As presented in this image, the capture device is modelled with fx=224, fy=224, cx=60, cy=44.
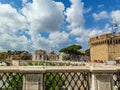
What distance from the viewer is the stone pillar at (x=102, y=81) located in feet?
17.1

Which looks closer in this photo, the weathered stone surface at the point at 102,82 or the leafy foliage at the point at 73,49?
the weathered stone surface at the point at 102,82

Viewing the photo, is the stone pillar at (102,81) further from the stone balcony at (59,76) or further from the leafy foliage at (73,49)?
the leafy foliage at (73,49)

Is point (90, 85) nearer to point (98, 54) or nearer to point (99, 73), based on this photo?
point (99, 73)

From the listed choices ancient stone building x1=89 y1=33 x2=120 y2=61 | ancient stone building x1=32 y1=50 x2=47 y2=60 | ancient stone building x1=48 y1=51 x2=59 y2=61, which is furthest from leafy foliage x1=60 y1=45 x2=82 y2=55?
ancient stone building x1=89 y1=33 x2=120 y2=61

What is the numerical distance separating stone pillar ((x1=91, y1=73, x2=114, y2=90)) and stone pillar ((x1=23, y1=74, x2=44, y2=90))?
48.7 inches

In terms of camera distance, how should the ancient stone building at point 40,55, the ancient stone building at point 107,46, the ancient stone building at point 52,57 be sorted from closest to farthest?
1. the ancient stone building at point 107,46
2. the ancient stone building at point 52,57
3. the ancient stone building at point 40,55

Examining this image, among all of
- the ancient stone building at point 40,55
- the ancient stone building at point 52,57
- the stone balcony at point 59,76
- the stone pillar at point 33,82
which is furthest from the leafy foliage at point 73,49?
the stone pillar at point 33,82

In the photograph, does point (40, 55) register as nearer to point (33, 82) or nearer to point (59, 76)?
point (59, 76)

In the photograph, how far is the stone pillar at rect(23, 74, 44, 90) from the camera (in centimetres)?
493

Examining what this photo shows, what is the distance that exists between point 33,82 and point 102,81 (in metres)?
1.60

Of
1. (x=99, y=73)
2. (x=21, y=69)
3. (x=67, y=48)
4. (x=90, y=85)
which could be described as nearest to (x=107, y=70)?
(x=99, y=73)

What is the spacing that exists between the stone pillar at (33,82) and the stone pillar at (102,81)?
1236 millimetres

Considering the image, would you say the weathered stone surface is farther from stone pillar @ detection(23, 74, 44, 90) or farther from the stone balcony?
stone pillar @ detection(23, 74, 44, 90)

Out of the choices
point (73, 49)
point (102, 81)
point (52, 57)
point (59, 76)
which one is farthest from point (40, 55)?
point (102, 81)
